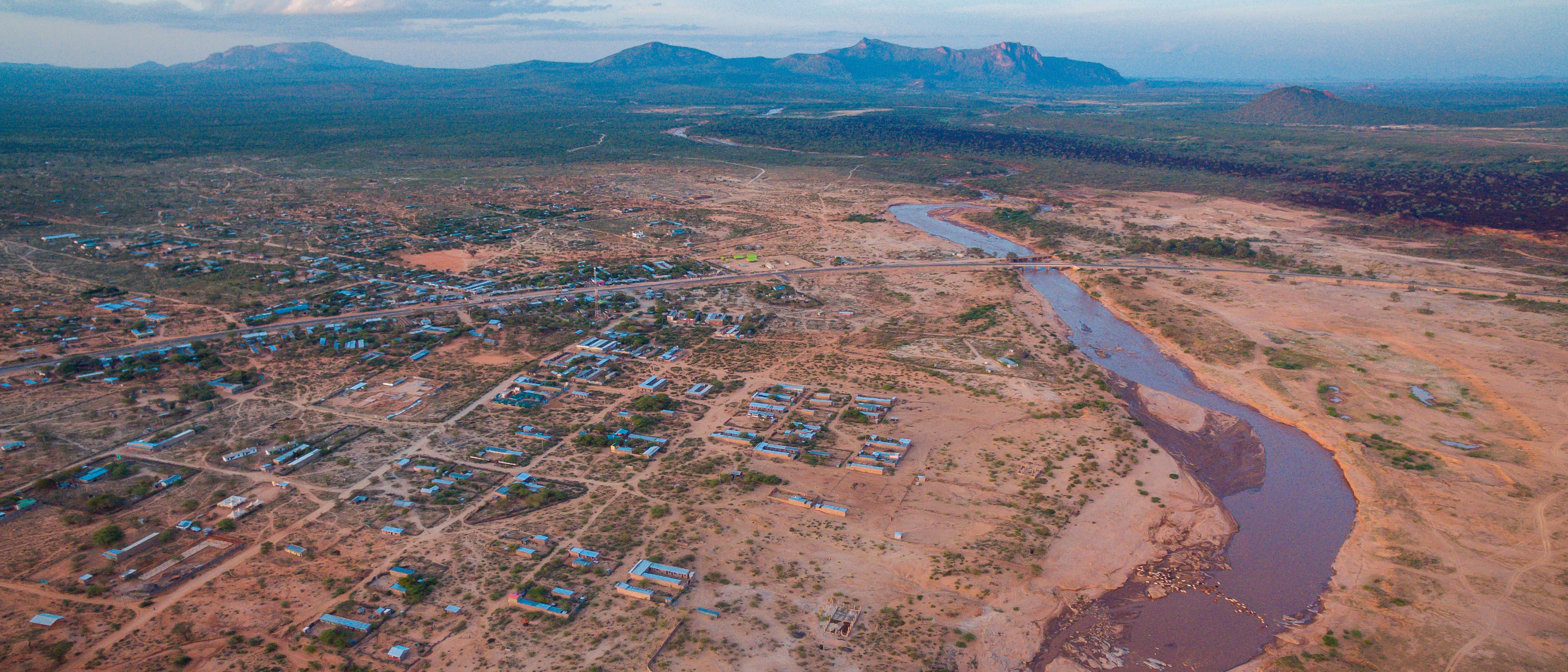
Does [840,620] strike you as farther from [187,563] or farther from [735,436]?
[187,563]

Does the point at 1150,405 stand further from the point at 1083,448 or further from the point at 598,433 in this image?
the point at 598,433

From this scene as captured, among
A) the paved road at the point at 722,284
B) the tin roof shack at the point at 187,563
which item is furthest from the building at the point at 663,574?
the paved road at the point at 722,284

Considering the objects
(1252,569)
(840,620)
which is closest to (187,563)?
(840,620)

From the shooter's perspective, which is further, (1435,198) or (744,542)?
(1435,198)

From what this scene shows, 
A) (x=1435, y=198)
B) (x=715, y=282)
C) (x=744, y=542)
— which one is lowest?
(x=744, y=542)

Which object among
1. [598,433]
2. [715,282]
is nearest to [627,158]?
[715,282]

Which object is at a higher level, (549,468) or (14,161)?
(14,161)
